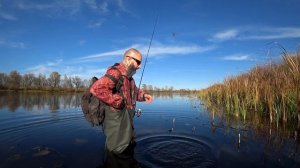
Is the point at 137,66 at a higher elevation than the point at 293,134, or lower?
higher

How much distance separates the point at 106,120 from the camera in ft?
14.5

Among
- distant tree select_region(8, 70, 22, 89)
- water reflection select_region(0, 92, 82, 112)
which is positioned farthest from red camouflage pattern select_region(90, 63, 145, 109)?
distant tree select_region(8, 70, 22, 89)

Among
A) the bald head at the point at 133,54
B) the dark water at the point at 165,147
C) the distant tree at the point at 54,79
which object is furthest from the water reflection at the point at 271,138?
the distant tree at the point at 54,79

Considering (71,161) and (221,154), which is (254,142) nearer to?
(221,154)

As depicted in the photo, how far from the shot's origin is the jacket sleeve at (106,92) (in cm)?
401

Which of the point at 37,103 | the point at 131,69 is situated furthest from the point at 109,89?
the point at 37,103

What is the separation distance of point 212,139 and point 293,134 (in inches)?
81.9

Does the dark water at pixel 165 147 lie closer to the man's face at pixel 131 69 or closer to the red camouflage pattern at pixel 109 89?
the red camouflage pattern at pixel 109 89

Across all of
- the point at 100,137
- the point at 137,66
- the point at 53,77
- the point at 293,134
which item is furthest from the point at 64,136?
the point at 53,77

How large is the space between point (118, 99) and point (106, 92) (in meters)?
0.25

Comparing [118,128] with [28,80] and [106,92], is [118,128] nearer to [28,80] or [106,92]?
[106,92]

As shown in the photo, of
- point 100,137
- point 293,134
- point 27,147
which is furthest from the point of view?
point 100,137

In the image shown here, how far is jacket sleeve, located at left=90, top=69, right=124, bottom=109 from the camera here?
4008mm

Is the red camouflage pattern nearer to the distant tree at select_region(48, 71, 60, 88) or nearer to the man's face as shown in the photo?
the man's face
